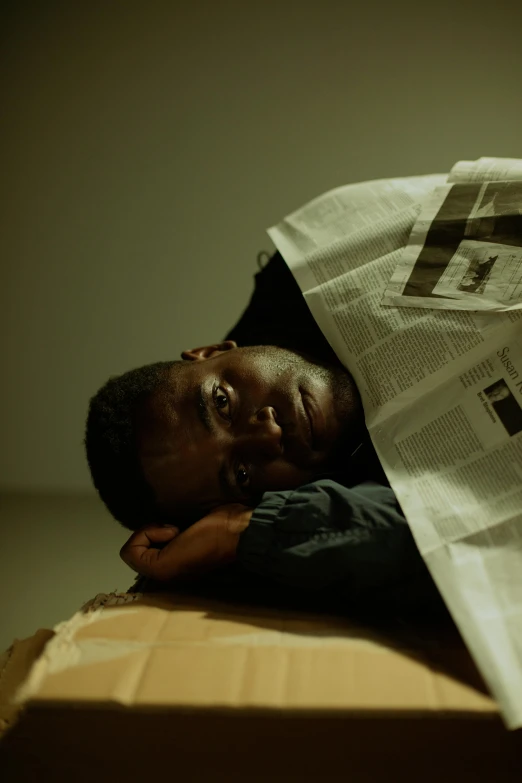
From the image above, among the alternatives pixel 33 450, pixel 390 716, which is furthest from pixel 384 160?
pixel 390 716

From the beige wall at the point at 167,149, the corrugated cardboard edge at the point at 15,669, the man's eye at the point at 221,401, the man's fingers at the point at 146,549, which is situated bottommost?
the man's fingers at the point at 146,549

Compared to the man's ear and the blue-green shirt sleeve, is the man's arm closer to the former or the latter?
the blue-green shirt sleeve

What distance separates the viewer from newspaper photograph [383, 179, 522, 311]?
0.66 metres

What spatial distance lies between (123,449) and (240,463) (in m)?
0.15

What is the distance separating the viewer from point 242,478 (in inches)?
29.9

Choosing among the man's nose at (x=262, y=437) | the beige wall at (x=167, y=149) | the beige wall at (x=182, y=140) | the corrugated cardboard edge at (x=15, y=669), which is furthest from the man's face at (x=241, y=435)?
the beige wall at (x=182, y=140)

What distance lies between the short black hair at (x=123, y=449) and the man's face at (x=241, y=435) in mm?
17

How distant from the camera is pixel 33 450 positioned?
4.83ft

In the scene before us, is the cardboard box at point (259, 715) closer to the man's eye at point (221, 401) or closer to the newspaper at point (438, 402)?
the newspaper at point (438, 402)

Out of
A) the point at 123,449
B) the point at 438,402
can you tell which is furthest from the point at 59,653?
the point at 438,402

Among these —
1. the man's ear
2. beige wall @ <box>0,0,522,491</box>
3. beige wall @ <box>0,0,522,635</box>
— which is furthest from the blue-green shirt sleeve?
beige wall @ <box>0,0,522,491</box>

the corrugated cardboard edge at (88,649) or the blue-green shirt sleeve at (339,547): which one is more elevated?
the corrugated cardboard edge at (88,649)

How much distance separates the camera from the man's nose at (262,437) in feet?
2.43

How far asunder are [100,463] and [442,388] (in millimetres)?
444
